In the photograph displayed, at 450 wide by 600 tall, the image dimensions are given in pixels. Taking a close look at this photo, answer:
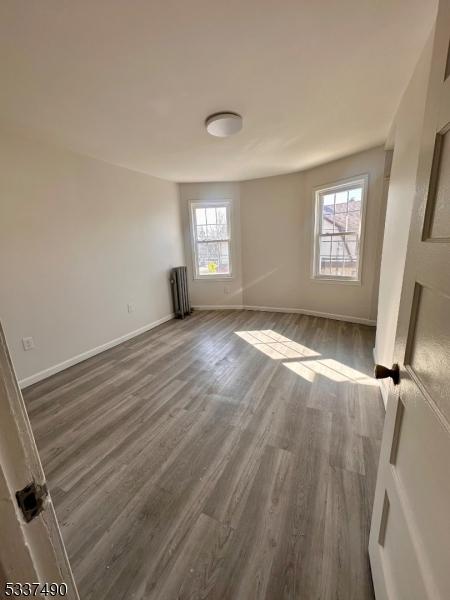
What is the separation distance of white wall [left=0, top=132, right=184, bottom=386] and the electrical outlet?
0.10ft

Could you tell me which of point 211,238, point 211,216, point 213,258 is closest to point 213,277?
point 213,258

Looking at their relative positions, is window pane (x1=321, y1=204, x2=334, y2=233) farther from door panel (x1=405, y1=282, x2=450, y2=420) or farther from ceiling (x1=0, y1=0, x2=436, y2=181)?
door panel (x1=405, y1=282, x2=450, y2=420)

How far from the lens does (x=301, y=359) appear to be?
277 cm

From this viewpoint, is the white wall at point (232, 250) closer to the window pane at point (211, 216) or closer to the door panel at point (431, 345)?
the window pane at point (211, 216)

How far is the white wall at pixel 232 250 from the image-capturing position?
436cm

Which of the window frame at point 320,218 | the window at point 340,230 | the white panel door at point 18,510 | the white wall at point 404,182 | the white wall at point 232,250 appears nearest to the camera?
the white panel door at point 18,510

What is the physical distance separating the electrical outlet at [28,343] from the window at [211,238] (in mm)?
2850

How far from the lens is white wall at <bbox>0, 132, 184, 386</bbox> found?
7.49 feet

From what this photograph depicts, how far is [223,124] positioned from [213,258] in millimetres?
2721

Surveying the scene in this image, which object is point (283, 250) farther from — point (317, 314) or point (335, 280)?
point (317, 314)

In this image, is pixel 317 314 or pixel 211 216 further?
pixel 211 216

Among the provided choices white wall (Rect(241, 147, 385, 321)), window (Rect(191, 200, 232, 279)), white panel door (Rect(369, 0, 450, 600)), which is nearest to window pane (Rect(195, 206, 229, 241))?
window (Rect(191, 200, 232, 279))

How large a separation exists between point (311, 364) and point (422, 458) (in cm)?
213

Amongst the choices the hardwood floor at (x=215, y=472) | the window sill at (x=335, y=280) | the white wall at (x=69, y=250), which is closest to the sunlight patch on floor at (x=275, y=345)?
the hardwood floor at (x=215, y=472)
